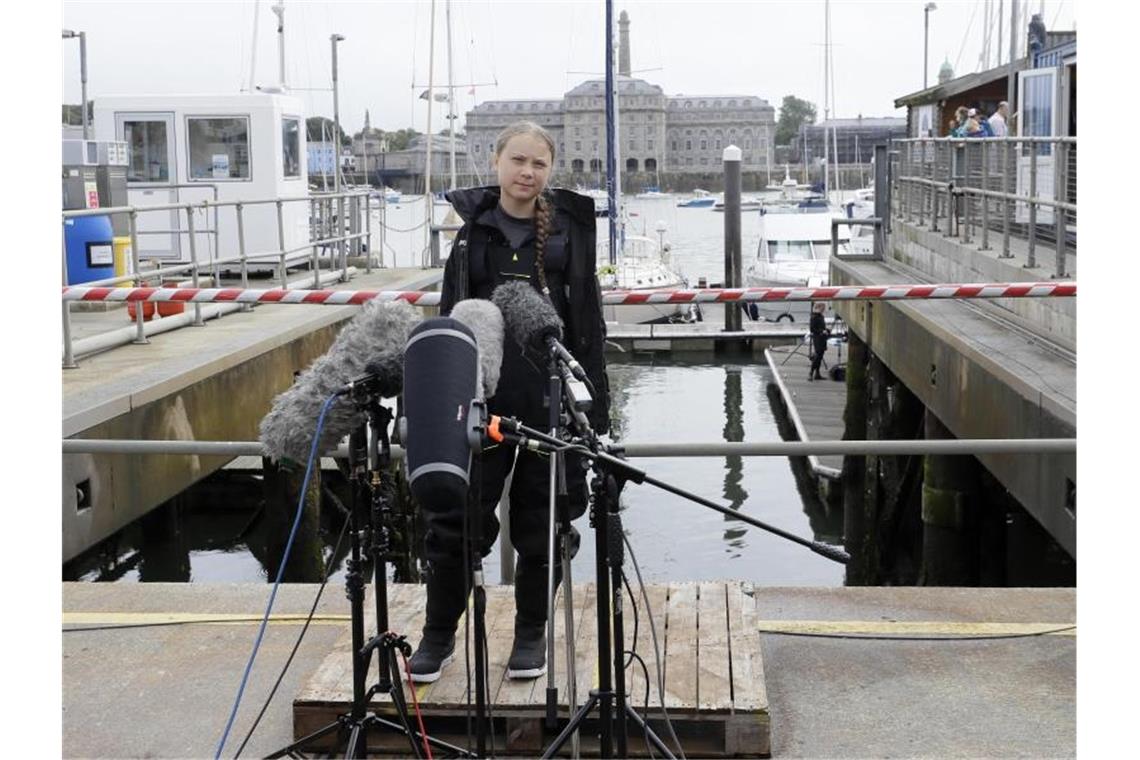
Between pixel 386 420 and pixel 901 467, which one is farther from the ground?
pixel 386 420

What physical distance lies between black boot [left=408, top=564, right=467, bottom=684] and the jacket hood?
1016 millimetres

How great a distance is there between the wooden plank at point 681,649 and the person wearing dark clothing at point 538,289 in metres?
0.39

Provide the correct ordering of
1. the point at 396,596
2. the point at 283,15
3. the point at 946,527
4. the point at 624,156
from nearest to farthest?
the point at 396,596 → the point at 946,527 → the point at 283,15 → the point at 624,156

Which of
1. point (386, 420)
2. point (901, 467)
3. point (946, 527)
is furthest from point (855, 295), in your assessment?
point (901, 467)

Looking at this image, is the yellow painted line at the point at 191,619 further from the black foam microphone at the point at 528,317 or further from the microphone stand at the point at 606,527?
the microphone stand at the point at 606,527

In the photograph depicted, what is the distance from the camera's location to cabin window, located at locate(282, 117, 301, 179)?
22.2 m

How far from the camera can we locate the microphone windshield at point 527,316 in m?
4.02

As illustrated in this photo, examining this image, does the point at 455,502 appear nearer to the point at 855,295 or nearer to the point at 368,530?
the point at 368,530

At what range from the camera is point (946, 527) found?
41.5 feet

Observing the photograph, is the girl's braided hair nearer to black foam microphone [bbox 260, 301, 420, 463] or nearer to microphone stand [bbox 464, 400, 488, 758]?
black foam microphone [bbox 260, 301, 420, 463]

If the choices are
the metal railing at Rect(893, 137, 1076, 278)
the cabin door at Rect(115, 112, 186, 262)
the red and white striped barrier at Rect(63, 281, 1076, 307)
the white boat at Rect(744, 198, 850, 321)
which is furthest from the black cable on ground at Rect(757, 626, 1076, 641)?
the white boat at Rect(744, 198, 850, 321)

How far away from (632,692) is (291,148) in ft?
62.9

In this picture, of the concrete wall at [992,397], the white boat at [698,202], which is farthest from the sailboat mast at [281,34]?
the white boat at [698,202]

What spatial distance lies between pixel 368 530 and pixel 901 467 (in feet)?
41.2
